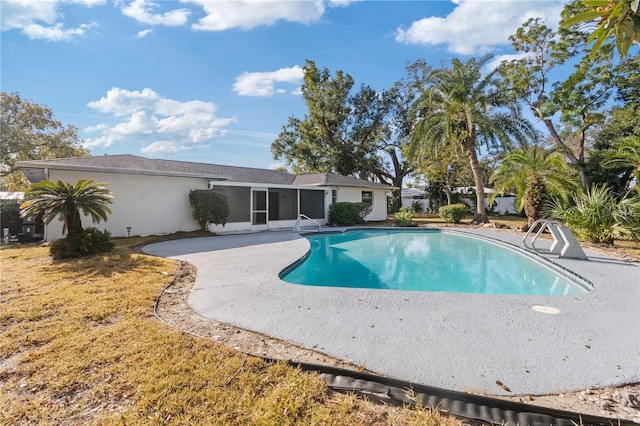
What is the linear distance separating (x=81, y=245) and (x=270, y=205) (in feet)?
30.8

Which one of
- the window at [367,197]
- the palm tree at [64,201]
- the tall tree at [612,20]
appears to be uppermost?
the tall tree at [612,20]

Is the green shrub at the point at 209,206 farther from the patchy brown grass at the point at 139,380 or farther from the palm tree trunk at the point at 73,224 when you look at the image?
the patchy brown grass at the point at 139,380

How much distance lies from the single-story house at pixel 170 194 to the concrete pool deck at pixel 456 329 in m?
7.95

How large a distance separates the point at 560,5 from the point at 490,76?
177 inches

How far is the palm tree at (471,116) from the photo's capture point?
17.0m

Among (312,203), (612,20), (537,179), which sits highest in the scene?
(537,179)

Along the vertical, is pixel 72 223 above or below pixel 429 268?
above

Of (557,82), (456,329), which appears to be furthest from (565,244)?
Answer: (557,82)

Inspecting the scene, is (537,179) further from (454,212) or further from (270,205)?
(270,205)

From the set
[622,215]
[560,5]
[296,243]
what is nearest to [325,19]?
[296,243]

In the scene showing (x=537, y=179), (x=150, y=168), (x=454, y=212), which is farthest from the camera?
(x=454, y=212)

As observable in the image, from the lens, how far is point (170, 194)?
512 inches

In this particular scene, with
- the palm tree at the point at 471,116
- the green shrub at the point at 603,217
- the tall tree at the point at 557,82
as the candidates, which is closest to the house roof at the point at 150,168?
the palm tree at the point at 471,116

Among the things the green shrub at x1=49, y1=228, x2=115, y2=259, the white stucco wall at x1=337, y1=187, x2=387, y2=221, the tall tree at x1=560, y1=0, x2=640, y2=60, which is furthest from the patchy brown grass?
the white stucco wall at x1=337, y1=187, x2=387, y2=221
